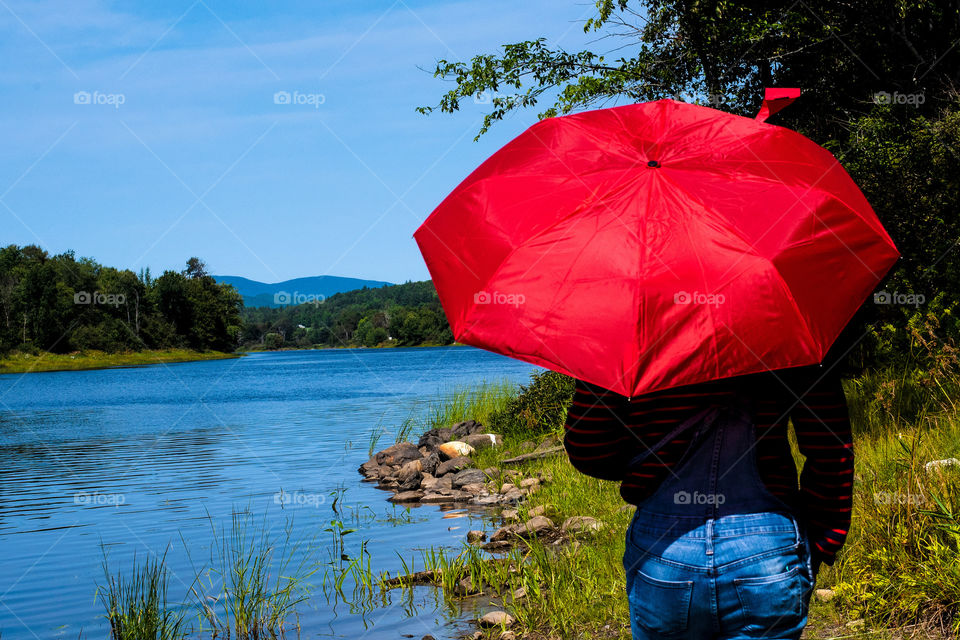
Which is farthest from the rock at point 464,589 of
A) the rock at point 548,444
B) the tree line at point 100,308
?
the tree line at point 100,308

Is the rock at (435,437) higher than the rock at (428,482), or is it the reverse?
the rock at (435,437)

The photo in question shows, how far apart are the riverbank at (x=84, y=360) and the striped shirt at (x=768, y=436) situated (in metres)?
85.1

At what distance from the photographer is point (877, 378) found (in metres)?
10.2

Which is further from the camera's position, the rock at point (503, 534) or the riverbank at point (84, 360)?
the riverbank at point (84, 360)

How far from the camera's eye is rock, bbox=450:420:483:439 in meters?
17.9

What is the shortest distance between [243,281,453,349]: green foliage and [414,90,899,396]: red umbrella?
90361 millimetres

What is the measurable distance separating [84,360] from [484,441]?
259 feet

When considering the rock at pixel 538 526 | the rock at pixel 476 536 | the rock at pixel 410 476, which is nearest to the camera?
the rock at pixel 538 526
